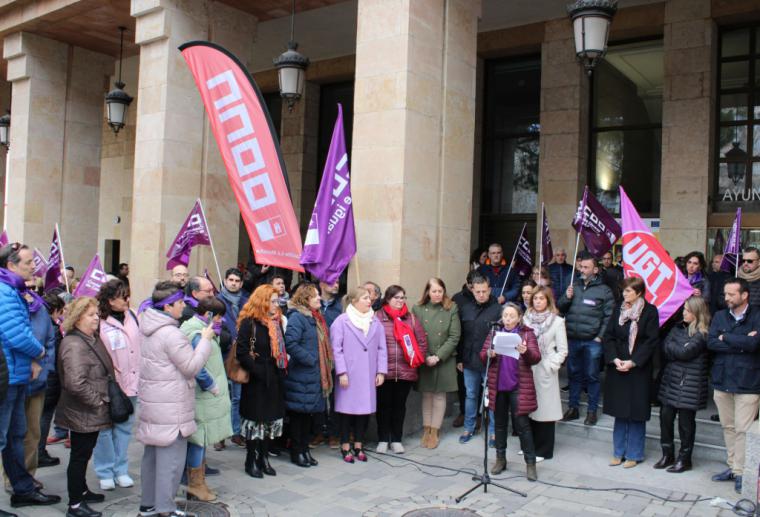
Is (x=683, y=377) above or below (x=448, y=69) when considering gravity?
below

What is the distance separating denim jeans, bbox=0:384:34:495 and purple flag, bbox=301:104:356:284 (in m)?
3.33

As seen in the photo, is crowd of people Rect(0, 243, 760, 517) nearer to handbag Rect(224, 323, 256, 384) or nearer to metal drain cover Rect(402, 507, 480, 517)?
handbag Rect(224, 323, 256, 384)

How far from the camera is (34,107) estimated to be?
14734mm

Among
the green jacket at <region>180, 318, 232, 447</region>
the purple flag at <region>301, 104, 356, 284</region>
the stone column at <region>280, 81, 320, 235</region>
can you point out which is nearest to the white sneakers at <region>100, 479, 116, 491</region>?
the green jacket at <region>180, 318, 232, 447</region>

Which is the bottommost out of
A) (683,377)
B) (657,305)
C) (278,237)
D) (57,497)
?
(57,497)

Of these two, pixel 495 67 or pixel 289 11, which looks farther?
pixel 495 67

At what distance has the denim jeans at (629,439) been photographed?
7.32 m

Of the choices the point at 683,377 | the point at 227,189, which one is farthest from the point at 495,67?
the point at 683,377

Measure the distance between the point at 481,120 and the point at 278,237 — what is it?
7255 millimetres

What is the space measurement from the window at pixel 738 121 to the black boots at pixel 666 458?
5574 millimetres

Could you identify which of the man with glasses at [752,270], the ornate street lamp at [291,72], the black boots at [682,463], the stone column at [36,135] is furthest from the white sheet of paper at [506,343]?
the stone column at [36,135]

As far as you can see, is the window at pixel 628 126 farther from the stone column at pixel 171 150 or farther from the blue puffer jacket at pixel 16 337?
the blue puffer jacket at pixel 16 337

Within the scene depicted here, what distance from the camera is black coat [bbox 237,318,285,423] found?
6.69 meters

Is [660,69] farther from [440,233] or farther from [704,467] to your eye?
[704,467]
